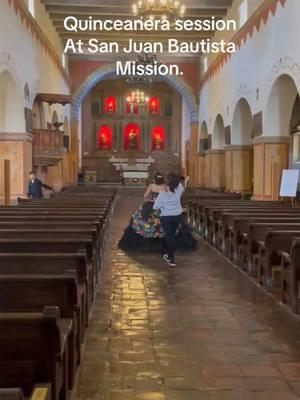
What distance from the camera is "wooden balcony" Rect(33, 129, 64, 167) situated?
17.3m

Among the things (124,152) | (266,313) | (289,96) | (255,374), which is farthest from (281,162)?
(124,152)

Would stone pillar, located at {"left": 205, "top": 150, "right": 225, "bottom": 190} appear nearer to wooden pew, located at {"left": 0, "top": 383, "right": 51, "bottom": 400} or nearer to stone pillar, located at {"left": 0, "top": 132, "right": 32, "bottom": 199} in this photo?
stone pillar, located at {"left": 0, "top": 132, "right": 32, "bottom": 199}

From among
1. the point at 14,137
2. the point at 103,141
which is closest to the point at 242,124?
the point at 14,137

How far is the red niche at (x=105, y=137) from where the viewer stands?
39.0 metres

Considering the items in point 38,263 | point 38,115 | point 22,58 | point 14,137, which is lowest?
point 38,263

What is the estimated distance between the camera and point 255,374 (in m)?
4.21

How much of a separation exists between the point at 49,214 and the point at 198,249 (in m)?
3.11

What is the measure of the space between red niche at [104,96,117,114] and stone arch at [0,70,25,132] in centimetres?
2364

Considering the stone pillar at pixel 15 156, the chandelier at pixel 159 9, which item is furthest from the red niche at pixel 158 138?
the stone pillar at pixel 15 156

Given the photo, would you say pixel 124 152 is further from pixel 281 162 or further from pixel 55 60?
pixel 281 162

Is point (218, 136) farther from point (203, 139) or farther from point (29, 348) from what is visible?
point (29, 348)

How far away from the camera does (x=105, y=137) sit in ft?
128

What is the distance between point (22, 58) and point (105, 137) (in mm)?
23250

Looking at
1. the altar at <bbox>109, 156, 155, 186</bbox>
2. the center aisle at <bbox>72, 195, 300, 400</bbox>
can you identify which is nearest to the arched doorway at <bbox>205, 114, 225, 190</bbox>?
the altar at <bbox>109, 156, 155, 186</bbox>
